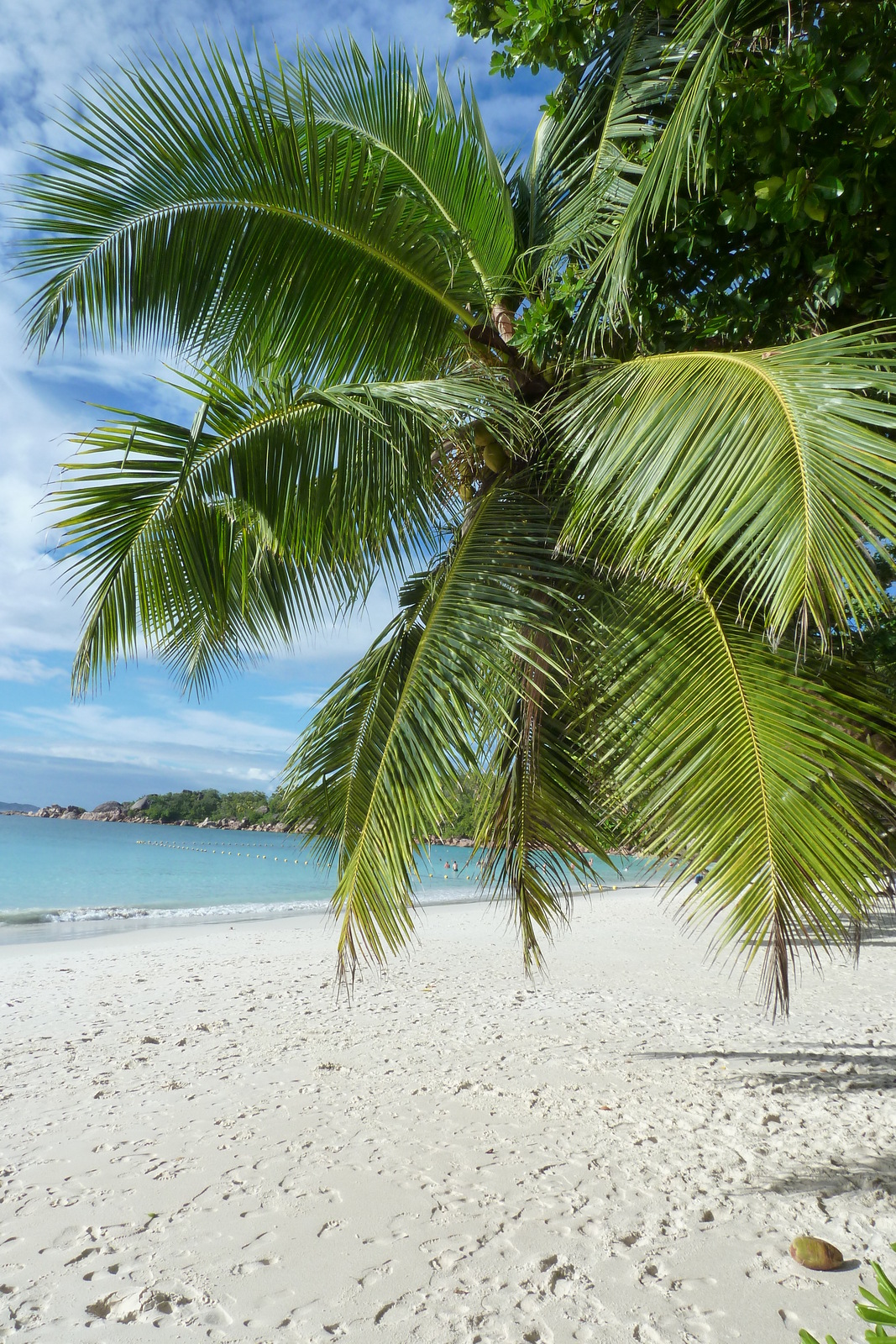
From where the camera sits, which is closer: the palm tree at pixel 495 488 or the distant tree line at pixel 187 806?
the palm tree at pixel 495 488

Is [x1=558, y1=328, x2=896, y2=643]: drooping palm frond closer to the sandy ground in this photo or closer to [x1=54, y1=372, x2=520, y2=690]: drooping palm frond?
[x1=54, y1=372, x2=520, y2=690]: drooping palm frond

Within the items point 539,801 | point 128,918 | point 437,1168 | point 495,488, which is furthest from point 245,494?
point 128,918

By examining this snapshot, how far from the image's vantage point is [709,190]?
3275 millimetres

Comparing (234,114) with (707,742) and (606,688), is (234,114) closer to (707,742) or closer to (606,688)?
(606,688)

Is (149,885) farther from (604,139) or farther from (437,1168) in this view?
(604,139)

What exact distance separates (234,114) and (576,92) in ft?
5.23

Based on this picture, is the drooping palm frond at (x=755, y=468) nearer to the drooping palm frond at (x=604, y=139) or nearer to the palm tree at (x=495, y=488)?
the palm tree at (x=495, y=488)

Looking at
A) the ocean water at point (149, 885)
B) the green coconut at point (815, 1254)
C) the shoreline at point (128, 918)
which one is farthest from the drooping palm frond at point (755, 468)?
the shoreline at point (128, 918)

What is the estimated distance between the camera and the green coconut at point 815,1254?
3.26 meters

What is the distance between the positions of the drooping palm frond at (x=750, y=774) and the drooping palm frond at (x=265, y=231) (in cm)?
195

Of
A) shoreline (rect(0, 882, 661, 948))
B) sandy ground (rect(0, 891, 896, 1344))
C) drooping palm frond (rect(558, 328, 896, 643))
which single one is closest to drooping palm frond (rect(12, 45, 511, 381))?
drooping palm frond (rect(558, 328, 896, 643))

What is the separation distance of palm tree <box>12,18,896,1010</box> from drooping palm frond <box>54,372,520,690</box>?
0.01 meters

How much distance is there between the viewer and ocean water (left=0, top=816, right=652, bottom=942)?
17859 millimetres

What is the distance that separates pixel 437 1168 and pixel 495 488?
135 inches
